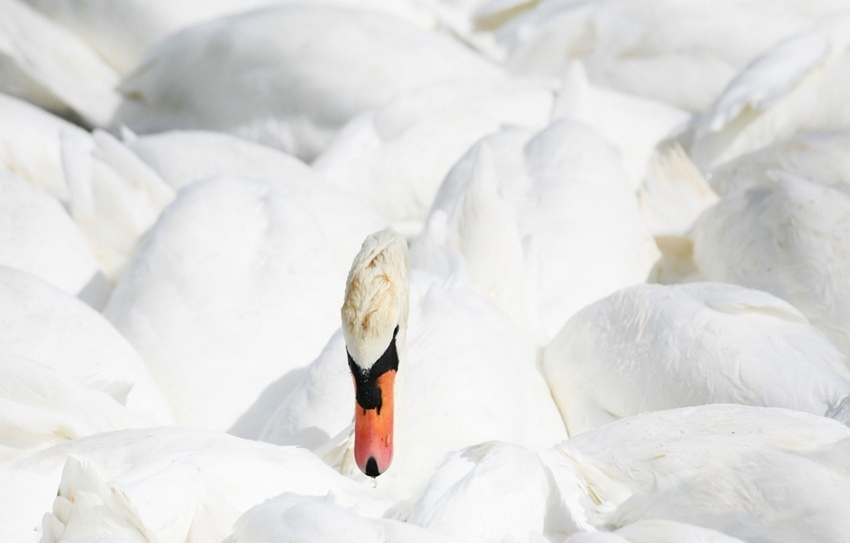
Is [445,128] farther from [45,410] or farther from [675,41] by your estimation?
[45,410]

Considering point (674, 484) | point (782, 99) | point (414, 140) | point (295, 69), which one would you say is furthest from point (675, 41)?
point (674, 484)

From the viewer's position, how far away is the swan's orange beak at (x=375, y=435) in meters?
1.90

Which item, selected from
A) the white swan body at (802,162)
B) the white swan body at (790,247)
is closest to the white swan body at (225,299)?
the white swan body at (790,247)

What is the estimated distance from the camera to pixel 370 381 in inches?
76.5

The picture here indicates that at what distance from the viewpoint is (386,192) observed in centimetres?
384

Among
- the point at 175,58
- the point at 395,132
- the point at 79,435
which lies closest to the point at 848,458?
the point at 79,435

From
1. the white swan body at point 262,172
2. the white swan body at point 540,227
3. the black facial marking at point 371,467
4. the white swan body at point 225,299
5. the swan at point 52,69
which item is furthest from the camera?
the swan at point 52,69

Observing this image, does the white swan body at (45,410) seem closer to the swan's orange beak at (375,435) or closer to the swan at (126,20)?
the swan's orange beak at (375,435)

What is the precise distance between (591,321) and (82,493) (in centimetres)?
141

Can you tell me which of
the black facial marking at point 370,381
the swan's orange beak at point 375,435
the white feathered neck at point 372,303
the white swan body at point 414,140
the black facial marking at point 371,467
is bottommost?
the white swan body at point 414,140

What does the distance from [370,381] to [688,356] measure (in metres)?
0.77

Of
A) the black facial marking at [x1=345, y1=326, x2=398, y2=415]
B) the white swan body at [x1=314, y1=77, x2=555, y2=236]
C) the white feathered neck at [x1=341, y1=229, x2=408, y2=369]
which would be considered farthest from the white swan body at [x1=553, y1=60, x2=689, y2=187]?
the black facial marking at [x1=345, y1=326, x2=398, y2=415]

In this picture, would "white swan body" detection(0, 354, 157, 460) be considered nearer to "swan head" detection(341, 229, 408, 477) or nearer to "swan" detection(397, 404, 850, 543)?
"swan head" detection(341, 229, 408, 477)

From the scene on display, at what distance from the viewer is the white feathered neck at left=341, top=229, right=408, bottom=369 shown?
195cm
